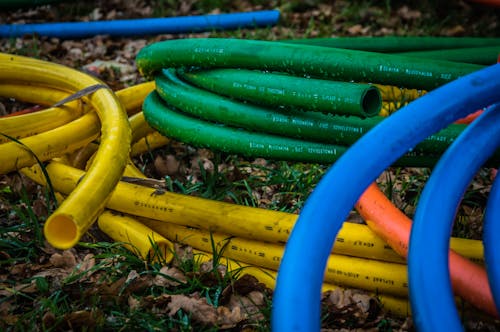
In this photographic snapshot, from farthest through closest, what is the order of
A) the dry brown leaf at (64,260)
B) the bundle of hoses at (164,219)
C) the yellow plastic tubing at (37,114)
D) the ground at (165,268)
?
the yellow plastic tubing at (37,114), the dry brown leaf at (64,260), the bundle of hoses at (164,219), the ground at (165,268)

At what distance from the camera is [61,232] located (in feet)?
6.07

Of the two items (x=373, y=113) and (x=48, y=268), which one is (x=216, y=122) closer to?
(x=373, y=113)

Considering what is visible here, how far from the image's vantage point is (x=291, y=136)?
8.71ft

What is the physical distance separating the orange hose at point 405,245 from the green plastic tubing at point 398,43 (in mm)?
1228

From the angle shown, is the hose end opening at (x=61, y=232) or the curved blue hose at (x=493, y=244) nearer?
the curved blue hose at (x=493, y=244)

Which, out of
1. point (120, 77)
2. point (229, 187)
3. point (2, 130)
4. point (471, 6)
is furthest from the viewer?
point (471, 6)

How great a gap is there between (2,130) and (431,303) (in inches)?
76.6

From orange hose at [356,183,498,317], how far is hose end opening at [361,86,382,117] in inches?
11.3

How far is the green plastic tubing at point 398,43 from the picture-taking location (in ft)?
11.1

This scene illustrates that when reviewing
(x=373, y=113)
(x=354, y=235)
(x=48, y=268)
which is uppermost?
(x=373, y=113)

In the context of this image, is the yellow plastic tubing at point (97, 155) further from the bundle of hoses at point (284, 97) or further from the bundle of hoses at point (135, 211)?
the bundle of hoses at point (284, 97)

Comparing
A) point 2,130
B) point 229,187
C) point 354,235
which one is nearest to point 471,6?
point 229,187

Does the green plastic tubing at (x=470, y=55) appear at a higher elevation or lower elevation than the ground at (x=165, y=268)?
higher

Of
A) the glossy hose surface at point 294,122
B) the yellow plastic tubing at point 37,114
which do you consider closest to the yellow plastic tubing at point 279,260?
the glossy hose surface at point 294,122
